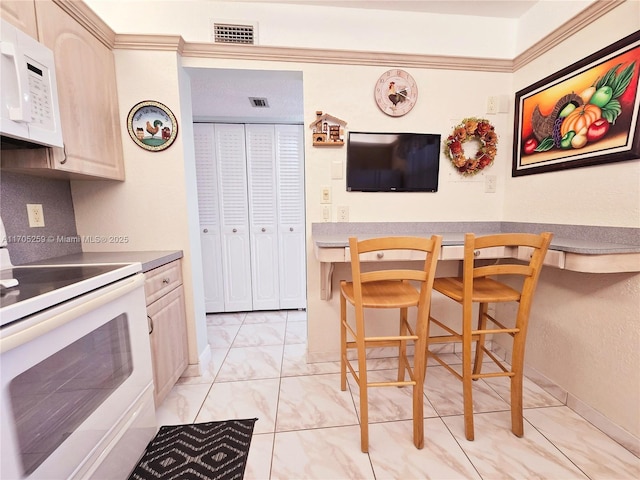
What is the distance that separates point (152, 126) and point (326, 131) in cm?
115

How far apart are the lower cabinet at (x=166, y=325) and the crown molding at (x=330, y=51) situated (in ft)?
4.55

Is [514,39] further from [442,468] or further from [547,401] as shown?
[442,468]

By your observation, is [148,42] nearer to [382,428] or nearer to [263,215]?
[263,215]

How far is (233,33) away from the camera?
178 centimetres

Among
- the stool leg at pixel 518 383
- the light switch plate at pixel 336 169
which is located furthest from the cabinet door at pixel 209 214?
the stool leg at pixel 518 383

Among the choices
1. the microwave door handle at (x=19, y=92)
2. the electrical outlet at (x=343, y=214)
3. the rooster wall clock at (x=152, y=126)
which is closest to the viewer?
the microwave door handle at (x=19, y=92)

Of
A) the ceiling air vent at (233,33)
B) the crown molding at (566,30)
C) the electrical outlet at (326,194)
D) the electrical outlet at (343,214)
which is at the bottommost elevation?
the electrical outlet at (343,214)

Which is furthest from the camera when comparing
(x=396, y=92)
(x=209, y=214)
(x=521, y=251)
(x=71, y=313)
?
(x=209, y=214)

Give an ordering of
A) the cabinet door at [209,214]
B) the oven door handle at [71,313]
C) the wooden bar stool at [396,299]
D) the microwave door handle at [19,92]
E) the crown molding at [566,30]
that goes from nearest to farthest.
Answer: the oven door handle at [71,313] → the microwave door handle at [19,92] → the wooden bar stool at [396,299] → the crown molding at [566,30] → the cabinet door at [209,214]

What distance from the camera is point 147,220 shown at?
1798mm

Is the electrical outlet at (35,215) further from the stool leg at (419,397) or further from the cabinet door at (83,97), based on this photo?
the stool leg at (419,397)

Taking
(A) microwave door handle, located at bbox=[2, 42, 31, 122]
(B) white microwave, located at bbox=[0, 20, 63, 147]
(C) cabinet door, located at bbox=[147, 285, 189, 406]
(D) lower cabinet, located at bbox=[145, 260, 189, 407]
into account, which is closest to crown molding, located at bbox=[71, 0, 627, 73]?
(B) white microwave, located at bbox=[0, 20, 63, 147]

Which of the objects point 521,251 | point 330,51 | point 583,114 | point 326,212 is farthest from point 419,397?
point 330,51

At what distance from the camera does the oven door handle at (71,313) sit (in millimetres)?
660
